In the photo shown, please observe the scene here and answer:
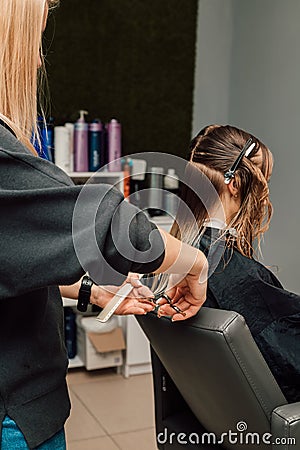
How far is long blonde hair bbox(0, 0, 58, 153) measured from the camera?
0.93 m

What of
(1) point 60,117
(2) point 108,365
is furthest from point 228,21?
(2) point 108,365

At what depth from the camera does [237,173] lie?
5.84ft

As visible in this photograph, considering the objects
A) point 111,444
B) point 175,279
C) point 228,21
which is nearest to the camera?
point 175,279

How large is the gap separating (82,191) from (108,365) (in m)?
2.64

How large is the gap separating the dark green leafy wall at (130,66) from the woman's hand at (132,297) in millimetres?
2272

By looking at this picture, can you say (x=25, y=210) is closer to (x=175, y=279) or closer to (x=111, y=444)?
(x=175, y=279)

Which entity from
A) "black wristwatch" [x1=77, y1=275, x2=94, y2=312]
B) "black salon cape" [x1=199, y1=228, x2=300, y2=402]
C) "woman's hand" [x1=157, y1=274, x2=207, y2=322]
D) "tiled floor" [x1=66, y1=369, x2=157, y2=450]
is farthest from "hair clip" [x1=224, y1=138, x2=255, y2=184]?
"tiled floor" [x1=66, y1=369, x2=157, y2=450]

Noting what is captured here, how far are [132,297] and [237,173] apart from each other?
0.70 meters

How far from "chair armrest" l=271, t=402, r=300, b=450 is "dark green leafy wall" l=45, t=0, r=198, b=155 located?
89.3 inches

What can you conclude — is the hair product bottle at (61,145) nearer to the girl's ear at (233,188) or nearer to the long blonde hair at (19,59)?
the girl's ear at (233,188)

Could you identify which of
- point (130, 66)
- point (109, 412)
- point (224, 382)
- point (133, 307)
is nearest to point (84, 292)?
point (133, 307)

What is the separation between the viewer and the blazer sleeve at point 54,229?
0.85m

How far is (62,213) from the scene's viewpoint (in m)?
0.86

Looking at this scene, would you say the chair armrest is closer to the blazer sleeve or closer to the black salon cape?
the black salon cape
